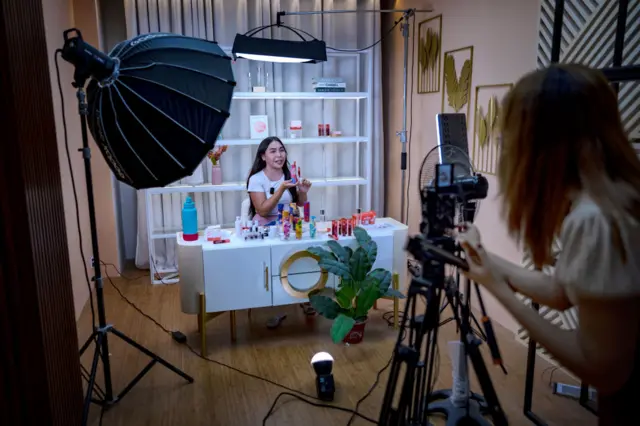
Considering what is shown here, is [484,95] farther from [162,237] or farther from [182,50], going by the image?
[162,237]

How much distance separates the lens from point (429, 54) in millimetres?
3930

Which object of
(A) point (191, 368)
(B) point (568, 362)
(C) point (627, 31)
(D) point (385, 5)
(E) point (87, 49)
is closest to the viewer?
(B) point (568, 362)

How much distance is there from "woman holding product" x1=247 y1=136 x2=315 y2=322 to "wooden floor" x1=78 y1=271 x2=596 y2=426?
0.31 meters

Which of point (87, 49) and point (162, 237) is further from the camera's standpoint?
point (162, 237)

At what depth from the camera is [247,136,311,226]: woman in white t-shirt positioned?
3245 millimetres

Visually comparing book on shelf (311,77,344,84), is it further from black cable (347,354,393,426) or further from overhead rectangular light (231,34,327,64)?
black cable (347,354,393,426)

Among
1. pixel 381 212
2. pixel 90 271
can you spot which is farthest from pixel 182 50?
pixel 381 212

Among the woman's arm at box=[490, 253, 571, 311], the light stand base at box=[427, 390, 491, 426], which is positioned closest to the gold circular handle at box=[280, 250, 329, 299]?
the light stand base at box=[427, 390, 491, 426]

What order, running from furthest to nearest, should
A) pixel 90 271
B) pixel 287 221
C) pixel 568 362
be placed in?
pixel 90 271, pixel 287 221, pixel 568 362

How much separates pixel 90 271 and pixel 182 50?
2622 millimetres

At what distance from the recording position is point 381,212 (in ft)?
16.2

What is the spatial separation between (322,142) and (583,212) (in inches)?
141

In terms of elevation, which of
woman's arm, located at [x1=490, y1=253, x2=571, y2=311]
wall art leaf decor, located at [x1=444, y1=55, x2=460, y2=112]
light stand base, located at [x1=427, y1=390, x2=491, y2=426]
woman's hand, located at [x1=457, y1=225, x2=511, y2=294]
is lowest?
light stand base, located at [x1=427, y1=390, x2=491, y2=426]

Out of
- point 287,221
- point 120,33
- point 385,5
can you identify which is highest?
point 385,5
